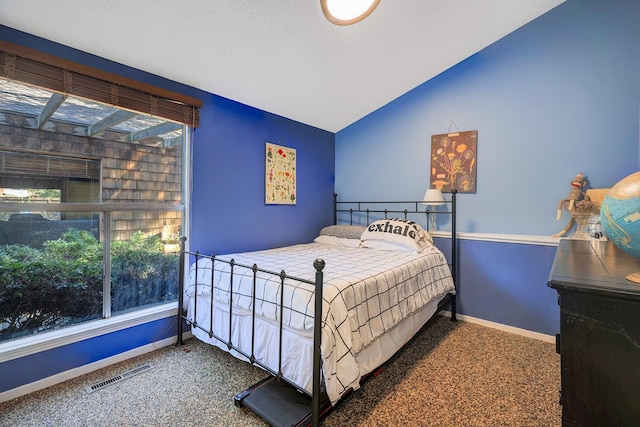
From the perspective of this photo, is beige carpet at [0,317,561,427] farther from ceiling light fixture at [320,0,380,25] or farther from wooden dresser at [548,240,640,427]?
ceiling light fixture at [320,0,380,25]

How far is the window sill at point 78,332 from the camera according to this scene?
170 centimetres

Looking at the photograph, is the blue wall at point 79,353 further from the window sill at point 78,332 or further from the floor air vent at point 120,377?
the floor air vent at point 120,377

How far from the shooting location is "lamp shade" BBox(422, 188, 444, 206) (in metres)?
2.86

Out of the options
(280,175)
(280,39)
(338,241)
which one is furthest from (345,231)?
(280,39)

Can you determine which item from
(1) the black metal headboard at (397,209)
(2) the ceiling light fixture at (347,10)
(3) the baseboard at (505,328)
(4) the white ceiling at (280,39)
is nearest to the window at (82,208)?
(4) the white ceiling at (280,39)

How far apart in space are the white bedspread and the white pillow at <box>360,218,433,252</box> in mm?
100

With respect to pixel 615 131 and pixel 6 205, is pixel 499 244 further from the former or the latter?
pixel 6 205

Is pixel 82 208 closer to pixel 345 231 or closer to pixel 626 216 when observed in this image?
pixel 345 231

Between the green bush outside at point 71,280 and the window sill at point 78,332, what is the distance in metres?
0.06

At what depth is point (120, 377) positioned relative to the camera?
1878 mm

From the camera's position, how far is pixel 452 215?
291cm

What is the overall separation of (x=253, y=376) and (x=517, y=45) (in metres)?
3.44

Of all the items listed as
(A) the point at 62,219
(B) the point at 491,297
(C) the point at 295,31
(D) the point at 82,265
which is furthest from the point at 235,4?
(B) the point at 491,297

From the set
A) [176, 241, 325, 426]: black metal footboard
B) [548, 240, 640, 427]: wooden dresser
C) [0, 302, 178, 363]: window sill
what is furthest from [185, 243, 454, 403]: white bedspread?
[548, 240, 640, 427]: wooden dresser
